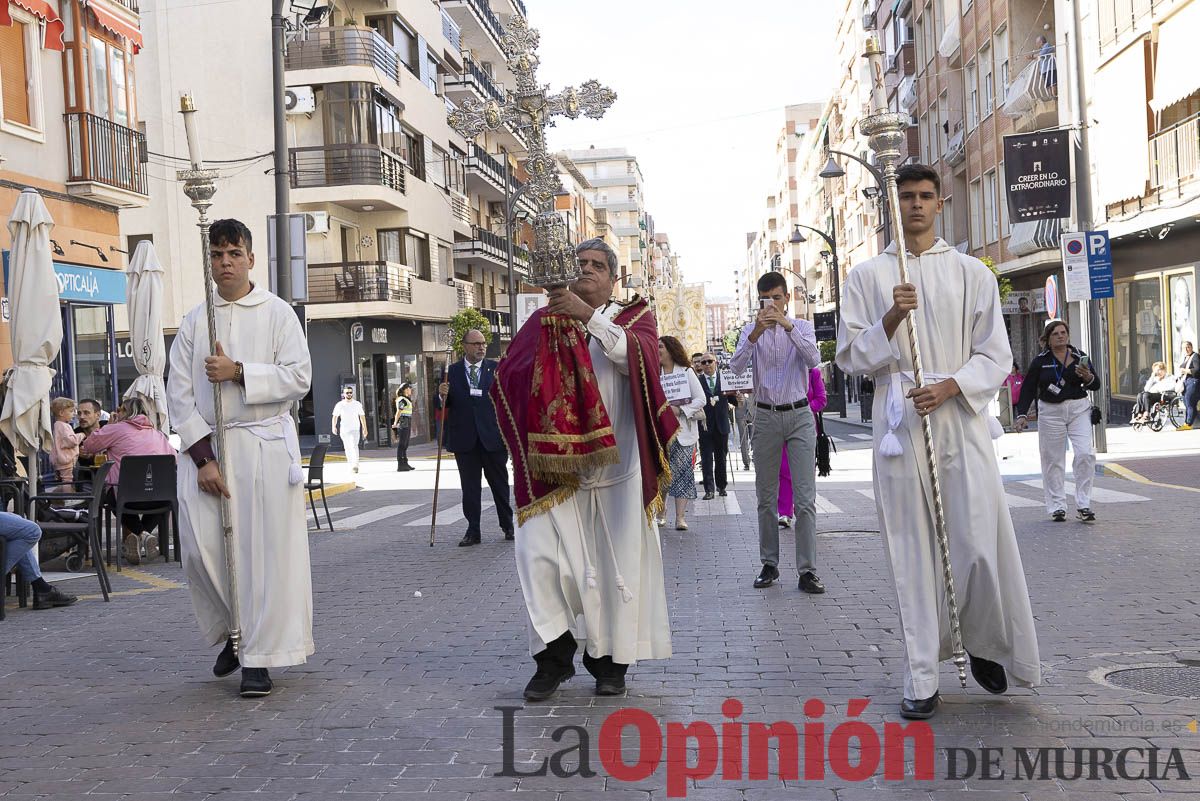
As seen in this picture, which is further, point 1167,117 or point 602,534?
point 1167,117

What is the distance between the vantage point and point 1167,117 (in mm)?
25453

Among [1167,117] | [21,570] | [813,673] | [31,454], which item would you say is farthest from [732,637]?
[1167,117]

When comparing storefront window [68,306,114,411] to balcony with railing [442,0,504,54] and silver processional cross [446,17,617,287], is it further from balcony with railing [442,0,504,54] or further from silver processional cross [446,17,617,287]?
balcony with railing [442,0,504,54]

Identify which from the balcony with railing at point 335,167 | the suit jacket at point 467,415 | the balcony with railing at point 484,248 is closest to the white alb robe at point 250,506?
the suit jacket at point 467,415

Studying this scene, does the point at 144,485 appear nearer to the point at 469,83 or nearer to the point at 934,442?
the point at 934,442

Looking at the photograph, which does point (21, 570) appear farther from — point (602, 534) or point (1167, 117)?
point (1167, 117)

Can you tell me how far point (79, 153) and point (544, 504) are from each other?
17574mm

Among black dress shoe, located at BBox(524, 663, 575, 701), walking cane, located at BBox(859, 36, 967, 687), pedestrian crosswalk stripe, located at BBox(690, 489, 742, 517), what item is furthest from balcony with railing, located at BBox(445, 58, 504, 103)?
black dress shoe, located at BBox(524, 663, 575, 701)

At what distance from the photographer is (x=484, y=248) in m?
52.0

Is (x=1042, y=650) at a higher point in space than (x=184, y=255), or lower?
lower

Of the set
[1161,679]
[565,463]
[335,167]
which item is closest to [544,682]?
[565,463]

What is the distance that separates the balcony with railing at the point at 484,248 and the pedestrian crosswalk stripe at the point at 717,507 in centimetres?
3171

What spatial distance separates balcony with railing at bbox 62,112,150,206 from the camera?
20.7 meters

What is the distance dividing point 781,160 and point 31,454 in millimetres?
126857
